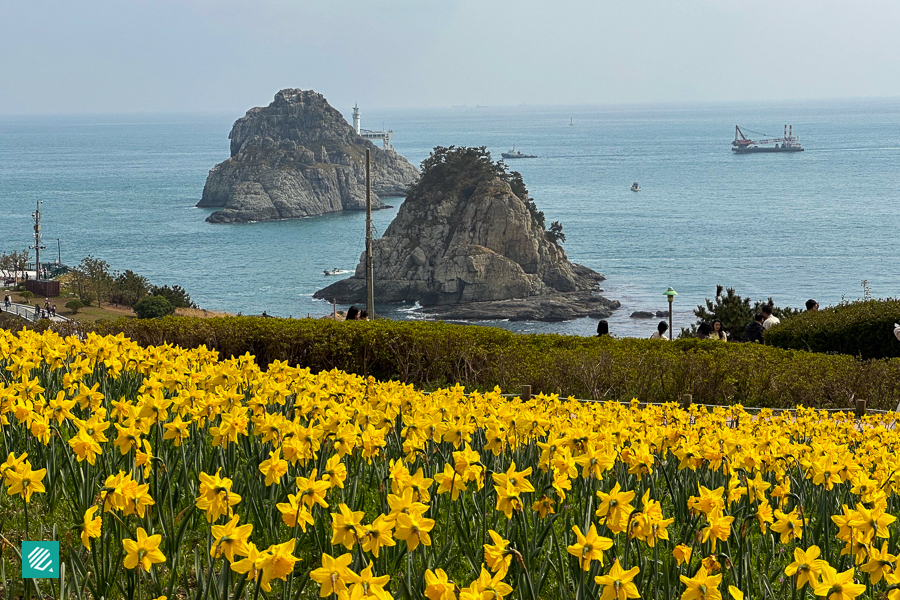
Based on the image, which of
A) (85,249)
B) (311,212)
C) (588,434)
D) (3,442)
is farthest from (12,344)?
(311,212)

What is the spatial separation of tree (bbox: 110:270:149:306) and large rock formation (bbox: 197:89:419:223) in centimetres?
6778

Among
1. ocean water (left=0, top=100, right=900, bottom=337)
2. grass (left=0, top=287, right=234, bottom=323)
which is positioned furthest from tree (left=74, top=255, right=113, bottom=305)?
ocean water (left=0, top=100, right=900, bottom=337)

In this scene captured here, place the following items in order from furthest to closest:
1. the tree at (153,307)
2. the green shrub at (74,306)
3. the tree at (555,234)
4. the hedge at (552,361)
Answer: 1. the tree at (555,234)
2. the tree at (153,307)
3. the green shrub at (74,306)
4. the hedge at (552,361)

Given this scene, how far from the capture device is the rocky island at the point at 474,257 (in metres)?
84.4

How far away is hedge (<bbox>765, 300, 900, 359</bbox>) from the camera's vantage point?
1527 centimetres

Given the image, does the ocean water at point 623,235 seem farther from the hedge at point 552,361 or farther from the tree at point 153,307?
the hedge at point 552,361

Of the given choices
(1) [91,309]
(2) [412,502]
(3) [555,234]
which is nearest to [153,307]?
(1) [91,309]

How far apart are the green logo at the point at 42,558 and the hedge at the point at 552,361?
28.9 ft

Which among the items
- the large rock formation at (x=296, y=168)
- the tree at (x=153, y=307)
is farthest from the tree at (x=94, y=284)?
the large rock formation at (x=296, y=168)

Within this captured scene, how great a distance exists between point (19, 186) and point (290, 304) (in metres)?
128

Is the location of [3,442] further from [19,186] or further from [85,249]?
[19,186]

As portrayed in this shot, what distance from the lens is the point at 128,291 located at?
241 ft

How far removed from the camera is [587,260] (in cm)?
9894

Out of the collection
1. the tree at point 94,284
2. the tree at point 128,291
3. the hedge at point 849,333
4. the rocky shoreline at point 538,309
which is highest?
the hedge at point 849,333
